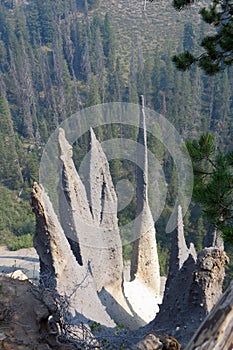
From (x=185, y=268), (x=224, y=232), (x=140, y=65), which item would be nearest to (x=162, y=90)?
(x=140, y=65)

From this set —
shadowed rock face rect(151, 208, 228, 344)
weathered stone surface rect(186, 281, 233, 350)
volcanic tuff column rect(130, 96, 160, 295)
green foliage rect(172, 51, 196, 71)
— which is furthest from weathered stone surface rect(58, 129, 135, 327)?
weathered stone surface rect(186, 281, 233, 350)

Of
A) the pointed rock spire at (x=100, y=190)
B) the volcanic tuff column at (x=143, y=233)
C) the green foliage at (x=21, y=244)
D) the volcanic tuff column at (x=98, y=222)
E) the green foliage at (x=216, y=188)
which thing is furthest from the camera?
the green foliage at (x=21, y=244)

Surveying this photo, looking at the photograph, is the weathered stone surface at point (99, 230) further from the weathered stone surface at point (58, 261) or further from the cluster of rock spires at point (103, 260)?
the weathered stone surface at point (58, 261)

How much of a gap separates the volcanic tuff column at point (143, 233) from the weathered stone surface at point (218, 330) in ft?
24.9

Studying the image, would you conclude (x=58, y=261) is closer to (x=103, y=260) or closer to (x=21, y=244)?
(x=103, y=260)

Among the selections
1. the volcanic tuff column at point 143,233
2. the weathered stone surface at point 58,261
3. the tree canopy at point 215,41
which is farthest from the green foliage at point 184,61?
the volcanic tuff column at point 143,233

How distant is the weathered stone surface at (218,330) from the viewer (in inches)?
72.5

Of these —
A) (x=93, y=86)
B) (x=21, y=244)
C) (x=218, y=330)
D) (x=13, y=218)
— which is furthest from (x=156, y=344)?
(x=93, y=86)

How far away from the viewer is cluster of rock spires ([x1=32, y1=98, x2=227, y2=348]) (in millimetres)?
5867

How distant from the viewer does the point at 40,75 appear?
42.0m

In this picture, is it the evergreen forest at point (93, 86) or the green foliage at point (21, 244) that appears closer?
the green foliage at point (21, 244)


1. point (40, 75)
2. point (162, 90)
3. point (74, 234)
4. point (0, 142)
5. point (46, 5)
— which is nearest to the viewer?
point (74, 234)

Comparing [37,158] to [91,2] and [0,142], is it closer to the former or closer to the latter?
[0,142]

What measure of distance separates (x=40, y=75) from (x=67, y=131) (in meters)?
12.6
